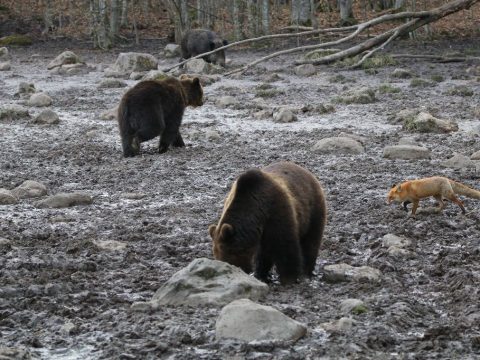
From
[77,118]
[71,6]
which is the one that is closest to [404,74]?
[77,118]

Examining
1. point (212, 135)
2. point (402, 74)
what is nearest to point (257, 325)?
point (212, 135)

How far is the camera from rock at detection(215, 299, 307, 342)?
18.2 ft

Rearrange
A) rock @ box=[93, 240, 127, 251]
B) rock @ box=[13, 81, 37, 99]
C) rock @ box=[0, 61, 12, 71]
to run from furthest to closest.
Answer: rock @ box=[0, 61, 12, 71] < rock @ box=[13, 81, 37, 99] < rock @ box=[93, 240, 127, 251]

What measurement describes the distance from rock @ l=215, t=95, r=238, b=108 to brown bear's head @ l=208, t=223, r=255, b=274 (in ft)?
40.8

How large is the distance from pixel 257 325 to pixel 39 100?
1556cm

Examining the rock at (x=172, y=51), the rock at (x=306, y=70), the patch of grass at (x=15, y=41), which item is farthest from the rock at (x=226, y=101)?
the patch of grass at (x=15, y=41)

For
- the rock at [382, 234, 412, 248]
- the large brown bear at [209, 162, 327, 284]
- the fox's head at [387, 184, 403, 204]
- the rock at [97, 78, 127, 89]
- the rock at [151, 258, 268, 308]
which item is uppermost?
the large brown bear at [209, 162, 327, 284]

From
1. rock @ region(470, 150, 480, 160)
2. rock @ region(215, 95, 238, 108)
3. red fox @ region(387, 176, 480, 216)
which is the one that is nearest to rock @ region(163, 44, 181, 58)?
rock @ region(215, 95, 238, 108)

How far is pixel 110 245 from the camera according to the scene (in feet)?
27.7

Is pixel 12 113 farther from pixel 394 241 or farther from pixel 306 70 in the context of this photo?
pixel 394 241

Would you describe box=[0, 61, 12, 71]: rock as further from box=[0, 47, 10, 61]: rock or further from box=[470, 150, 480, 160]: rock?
box=[470, 150, 480, 160]: rock

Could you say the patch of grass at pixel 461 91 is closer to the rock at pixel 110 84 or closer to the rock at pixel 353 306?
the rock at pixel 110 84

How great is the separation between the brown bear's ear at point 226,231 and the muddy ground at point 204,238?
0.56 m

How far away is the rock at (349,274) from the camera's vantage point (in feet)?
23.2
